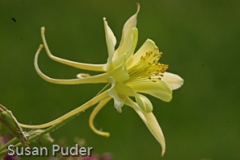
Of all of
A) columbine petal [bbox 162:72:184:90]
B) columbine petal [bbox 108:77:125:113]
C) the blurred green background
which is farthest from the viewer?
the blurred green background

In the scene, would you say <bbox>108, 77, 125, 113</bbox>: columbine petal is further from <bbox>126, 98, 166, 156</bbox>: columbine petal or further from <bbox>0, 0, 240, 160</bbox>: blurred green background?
<bbox>0, 0, 240, 160</bbox>: blurred green background

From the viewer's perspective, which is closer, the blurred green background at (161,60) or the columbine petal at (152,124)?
the columbine petal at (152,124)

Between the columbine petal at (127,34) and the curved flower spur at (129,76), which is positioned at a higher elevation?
the columbine petal at (127,34)

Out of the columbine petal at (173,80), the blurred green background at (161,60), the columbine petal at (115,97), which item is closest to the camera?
the columbine petal at (115,97)

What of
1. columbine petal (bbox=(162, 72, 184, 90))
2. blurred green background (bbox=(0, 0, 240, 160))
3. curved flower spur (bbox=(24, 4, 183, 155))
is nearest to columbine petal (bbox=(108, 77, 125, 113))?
curved flower spur (bbox=(24, 4, 183, 155))

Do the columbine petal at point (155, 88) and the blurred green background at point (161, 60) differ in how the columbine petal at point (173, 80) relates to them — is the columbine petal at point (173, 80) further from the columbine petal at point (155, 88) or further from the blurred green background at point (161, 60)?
the blurred green background at point (161, 60)

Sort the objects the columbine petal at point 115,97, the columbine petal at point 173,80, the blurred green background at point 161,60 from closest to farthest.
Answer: the columbine petal at point 115,97
the columbine petal at point 173,80
the blurred green background at point 161,60

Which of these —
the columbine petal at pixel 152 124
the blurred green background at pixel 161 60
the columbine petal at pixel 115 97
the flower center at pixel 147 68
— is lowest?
the blurred green background at pixel 161 60

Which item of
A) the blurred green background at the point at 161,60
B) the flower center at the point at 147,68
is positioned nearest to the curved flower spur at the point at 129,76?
the flower center at the point at 147,68
